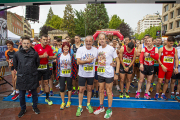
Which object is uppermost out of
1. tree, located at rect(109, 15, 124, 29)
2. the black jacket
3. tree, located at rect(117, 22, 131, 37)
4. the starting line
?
tree, located at rect(109, 15, 124, 29)

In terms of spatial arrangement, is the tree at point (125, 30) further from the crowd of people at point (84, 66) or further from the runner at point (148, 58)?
the runner at point (148, 58)

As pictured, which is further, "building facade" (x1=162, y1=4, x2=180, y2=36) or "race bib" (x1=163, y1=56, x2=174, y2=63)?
"building facade" (x1=162, y1=4, x2=180, y2=36)

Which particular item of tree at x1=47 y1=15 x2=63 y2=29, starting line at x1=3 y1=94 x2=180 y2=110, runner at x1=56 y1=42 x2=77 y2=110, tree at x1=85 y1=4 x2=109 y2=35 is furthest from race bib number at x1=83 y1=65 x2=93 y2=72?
tree at x1=47 y1=15 x2=63 y2=29

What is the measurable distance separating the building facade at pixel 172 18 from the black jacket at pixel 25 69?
105 feet

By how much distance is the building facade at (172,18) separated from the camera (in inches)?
1151

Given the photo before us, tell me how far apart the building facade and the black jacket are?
32.0 meters

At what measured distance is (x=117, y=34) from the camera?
2334 cm

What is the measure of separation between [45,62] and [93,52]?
5.37ft

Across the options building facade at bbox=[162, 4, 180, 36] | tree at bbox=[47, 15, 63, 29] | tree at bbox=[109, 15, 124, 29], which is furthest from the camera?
tree at bbox=[47, 15, 63, 29]

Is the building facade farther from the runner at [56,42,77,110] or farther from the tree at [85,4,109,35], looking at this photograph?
the runner at [56,42,77,110]

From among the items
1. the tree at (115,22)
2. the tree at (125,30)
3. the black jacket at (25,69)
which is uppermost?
the tree at (115,22)

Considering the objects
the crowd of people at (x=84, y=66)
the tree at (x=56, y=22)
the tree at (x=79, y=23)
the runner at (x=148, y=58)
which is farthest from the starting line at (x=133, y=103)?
the tree at (x=56, y=22)

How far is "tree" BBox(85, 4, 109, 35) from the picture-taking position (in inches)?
1344

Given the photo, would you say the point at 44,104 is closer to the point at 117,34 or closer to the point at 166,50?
the point at 166,50
